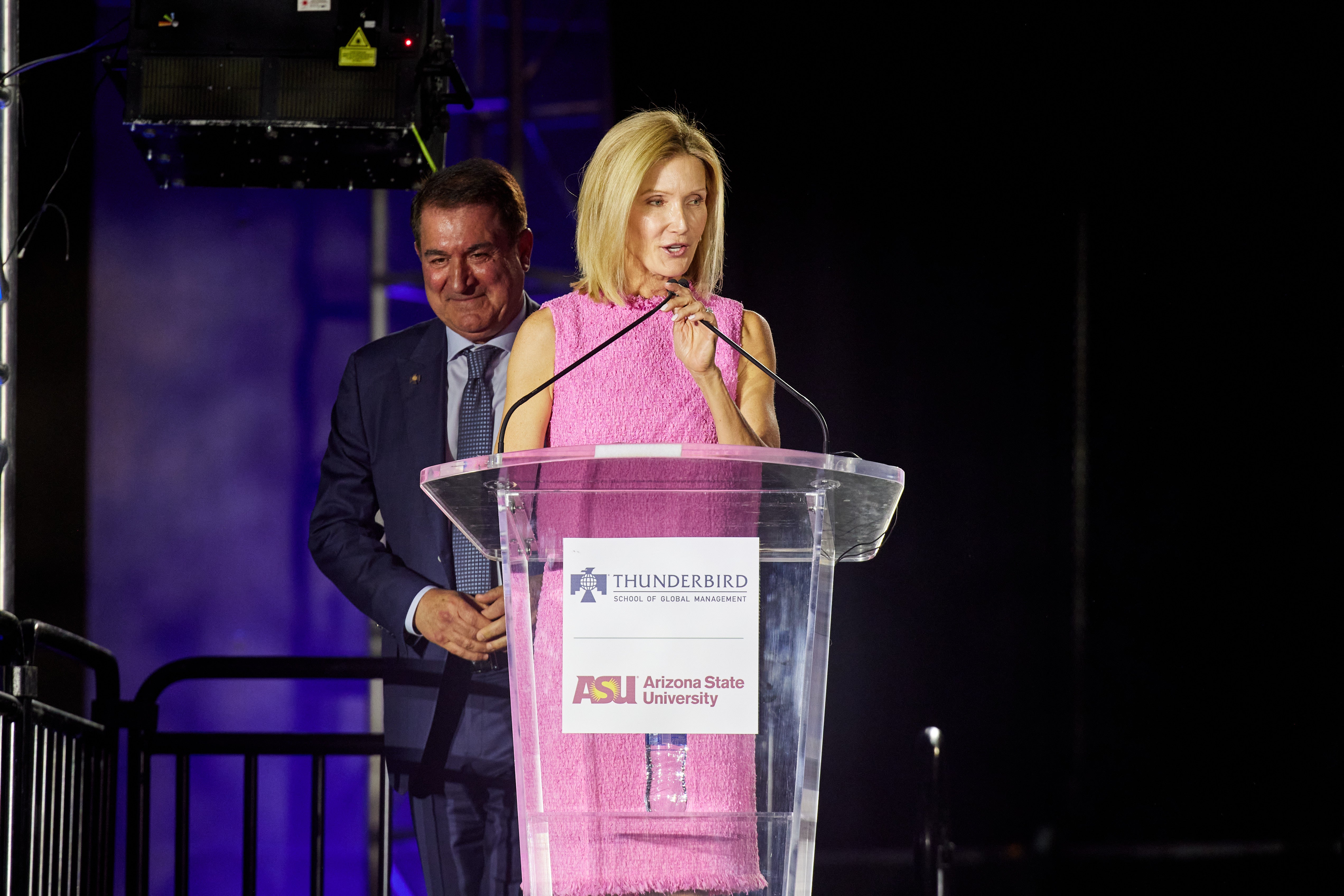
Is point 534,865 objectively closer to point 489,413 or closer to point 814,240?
point 489,413

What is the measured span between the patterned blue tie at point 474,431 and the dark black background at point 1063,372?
0.95 meters

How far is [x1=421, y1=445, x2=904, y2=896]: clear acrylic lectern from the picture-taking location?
127 centimetres

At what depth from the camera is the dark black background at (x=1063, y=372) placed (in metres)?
3.27

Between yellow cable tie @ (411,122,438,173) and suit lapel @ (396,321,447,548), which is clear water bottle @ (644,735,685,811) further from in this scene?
yellow cable tie @ (411,122,438,173)

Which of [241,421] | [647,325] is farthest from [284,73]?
[647,325]

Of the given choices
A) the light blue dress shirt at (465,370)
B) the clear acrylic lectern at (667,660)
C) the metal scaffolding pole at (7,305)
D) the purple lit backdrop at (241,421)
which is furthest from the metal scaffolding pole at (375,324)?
the clear acrylic lectern at (667,660)

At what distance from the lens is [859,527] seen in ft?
4.68

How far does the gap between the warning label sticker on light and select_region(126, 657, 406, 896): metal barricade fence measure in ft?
4.73

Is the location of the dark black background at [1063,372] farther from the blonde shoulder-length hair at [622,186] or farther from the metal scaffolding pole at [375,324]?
the blonde shoulder-length hair at [622,186]

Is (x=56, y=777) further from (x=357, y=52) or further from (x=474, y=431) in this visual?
(x=357, y=52)

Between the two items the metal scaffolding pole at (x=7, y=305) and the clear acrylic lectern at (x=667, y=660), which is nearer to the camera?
the clear acrylic lectern at (x=667, y=660)

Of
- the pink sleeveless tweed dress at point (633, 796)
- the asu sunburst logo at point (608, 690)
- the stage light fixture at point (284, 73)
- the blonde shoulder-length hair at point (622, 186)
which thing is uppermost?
the stage light fixture at point (284, 73)

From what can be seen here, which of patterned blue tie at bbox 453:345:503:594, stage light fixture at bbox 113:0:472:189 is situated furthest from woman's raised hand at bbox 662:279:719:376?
stage light fixture at bbox 113:0:472:189

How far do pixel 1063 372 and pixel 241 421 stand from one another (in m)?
2.62
